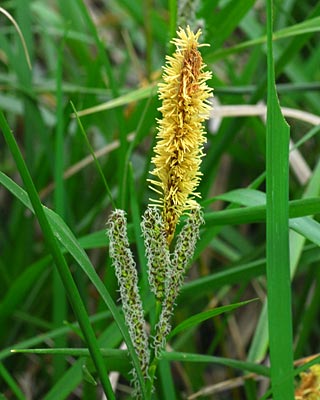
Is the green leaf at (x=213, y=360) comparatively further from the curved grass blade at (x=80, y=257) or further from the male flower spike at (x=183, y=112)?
the male flower spike at (x=183, y=112)

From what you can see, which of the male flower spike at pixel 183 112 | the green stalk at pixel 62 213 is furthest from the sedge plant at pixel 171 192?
the green stalk at pixel 62 213

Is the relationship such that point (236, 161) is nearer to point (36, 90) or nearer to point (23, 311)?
point (36, 90)

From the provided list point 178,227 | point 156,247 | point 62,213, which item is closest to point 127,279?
point 156,247

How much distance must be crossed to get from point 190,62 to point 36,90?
1041 millimetres

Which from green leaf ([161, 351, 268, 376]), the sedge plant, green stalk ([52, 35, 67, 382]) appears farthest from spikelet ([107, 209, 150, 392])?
green stalk ([52, 35, 67, 382])

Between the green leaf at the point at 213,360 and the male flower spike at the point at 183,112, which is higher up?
the male flower spike at the point at 183,112

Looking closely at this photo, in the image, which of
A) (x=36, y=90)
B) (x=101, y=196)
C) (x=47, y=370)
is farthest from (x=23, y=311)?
(x=36, y=90)

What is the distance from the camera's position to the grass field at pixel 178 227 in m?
0.74

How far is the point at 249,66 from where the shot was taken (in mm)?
1617

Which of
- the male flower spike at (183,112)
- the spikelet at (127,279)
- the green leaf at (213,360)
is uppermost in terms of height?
the male flower spike at (183,112)

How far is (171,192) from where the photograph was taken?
0.64 metres

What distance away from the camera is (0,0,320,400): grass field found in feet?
2.42

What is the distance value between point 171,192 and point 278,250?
157 millimetres

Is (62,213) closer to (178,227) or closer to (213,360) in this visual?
(178,227)
